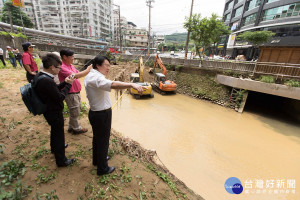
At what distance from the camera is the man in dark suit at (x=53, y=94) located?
1757mm

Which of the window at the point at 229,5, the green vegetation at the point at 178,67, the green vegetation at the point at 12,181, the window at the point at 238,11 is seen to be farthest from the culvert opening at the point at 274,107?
the window at the point at 229,5

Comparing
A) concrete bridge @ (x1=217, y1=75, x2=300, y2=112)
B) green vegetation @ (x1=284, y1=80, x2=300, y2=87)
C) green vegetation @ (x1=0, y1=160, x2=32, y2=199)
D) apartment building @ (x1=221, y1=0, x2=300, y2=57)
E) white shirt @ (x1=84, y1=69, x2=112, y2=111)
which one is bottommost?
green vegetation @ (x1=0, y1=160, x2=32, y2=199)

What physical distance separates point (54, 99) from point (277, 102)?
13849mm

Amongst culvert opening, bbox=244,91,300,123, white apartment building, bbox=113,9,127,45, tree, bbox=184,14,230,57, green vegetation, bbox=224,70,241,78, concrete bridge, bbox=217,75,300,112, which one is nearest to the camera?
concrete bridge, bbox=217,75,300,112

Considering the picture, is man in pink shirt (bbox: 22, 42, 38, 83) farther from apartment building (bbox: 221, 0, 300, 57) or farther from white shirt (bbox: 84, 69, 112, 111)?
apartment building (bbox: 221, 0, 300, 57)

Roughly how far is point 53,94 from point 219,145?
5.98 metres

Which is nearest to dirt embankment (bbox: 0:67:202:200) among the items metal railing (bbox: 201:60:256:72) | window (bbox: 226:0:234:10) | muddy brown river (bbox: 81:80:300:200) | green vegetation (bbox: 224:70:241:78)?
muddy brown river (bbox: 81:80:300:200)

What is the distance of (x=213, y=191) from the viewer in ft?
12.0

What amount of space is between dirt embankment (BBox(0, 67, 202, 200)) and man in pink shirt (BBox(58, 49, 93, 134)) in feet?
0.89

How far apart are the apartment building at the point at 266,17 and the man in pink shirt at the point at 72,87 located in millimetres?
23444

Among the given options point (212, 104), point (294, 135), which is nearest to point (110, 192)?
point (294, 135)

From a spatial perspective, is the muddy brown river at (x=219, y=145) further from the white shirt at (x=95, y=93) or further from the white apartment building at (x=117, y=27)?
the white apartment building at (x=117, y=27)

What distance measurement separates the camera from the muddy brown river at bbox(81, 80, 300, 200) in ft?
12.8

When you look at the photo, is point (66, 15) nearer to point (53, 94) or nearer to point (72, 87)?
point (72, 87)
